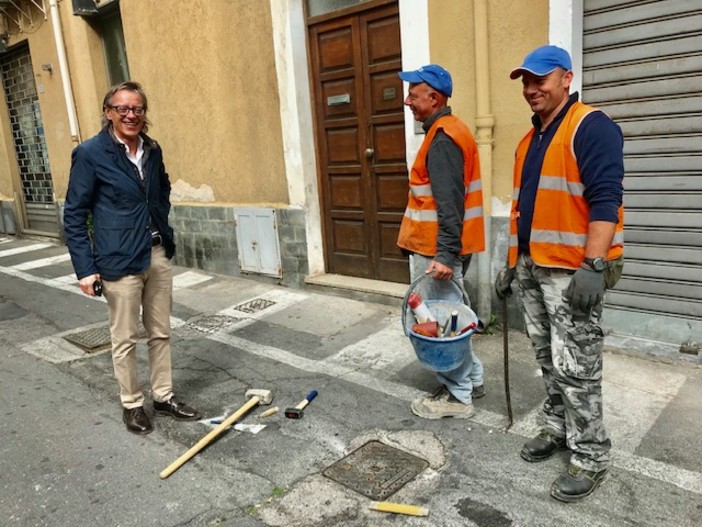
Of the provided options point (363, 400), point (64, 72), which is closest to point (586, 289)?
point (363, 400)

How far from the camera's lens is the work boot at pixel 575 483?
278cm

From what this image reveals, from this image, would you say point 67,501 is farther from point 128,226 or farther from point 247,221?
point 247,221

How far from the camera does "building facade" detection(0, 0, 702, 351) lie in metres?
4.29

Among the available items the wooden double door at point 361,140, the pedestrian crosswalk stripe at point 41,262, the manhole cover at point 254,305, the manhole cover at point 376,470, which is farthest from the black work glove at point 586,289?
the pedestrian crosswalk stripe at point 41,262

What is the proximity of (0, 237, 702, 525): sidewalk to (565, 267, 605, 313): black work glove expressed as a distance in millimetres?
969

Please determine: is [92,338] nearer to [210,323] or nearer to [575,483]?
[210,323]

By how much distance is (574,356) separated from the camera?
278 centimetres

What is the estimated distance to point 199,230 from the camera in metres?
8.01

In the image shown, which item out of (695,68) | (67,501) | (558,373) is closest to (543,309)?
(558,373)

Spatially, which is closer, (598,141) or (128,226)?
(598,141)

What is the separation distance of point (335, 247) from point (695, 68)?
153 inches

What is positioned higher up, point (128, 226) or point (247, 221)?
point (128, 226)

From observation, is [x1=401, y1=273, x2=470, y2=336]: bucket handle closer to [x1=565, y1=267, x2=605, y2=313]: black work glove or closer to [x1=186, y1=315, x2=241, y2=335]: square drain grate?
[x1=565, y1=267, x2=605, y2=313]: black work glove

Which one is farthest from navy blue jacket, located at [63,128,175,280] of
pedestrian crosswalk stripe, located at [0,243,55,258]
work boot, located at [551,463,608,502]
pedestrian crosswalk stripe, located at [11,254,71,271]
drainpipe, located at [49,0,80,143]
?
pedestrian crosswalk stripe, located at [0,243,55,258]
